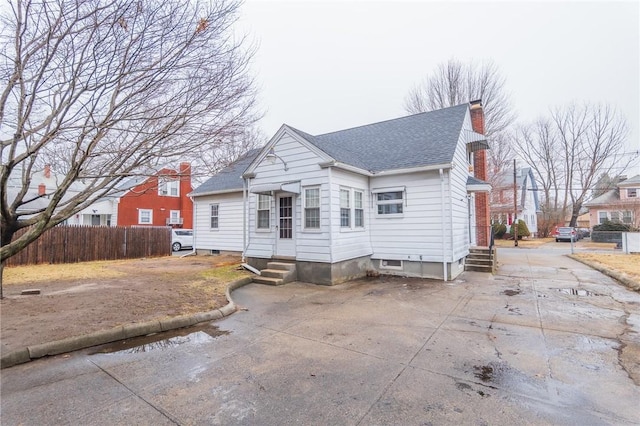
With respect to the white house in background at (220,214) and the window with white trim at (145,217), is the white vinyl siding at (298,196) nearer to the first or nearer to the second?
the white house in background at (220,214)

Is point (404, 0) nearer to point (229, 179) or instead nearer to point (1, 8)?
point (1, 8)

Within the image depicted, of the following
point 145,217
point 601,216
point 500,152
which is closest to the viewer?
point 145,217

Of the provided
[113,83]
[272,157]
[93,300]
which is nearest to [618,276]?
[272,157]

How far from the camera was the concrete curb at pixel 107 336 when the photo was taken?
12.3 ft

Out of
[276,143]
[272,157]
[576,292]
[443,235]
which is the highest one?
[276,143]

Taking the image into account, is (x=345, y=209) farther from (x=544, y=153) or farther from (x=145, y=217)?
(x=544, y=153)

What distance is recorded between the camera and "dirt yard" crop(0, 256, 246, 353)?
15.1 ft

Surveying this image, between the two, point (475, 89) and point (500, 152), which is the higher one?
point (475, 89)

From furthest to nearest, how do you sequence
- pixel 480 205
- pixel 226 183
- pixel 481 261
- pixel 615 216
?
pixel 615 216 < pixel 226 183 < pixel 480 205 < pixel 481 261

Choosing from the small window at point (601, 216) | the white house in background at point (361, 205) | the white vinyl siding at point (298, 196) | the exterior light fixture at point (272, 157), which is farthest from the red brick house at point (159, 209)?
the small window at point (601, 216)

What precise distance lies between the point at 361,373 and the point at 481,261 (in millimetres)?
9459

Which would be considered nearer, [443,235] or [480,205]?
[443,235]

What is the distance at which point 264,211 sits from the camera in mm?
10484

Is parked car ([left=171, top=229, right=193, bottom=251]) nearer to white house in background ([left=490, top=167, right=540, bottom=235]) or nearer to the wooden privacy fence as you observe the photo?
the wooden privacy fence
